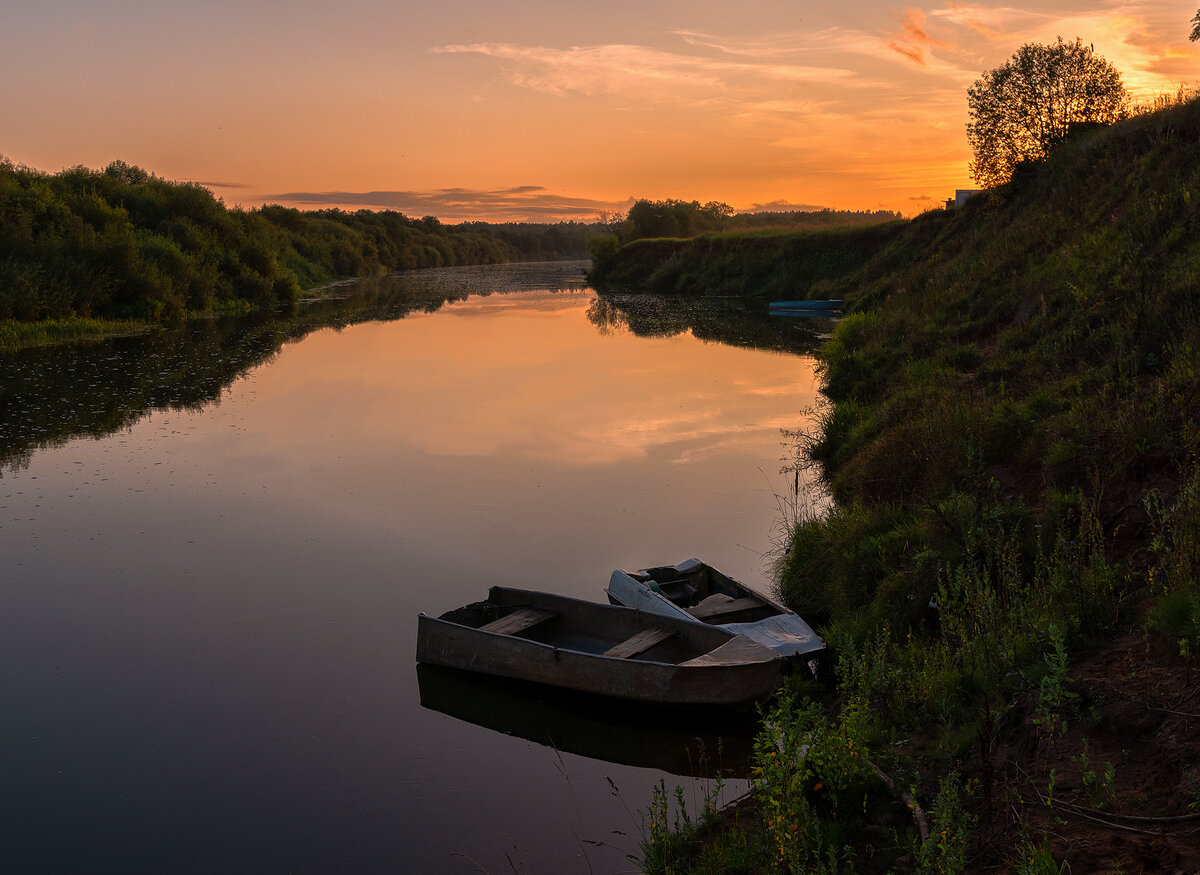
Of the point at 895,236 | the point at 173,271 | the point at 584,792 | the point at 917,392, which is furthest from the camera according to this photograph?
the point at 895,236

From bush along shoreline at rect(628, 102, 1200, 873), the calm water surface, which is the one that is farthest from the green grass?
bush along shoreline at rect(628, 102, 1200, 873)

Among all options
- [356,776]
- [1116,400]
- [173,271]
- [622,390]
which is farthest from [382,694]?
[173,271]

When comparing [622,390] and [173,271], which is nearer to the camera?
[622,390]

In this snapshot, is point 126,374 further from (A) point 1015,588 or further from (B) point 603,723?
(A) point 1015,588

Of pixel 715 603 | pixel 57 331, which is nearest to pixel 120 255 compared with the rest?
pixel 57 331

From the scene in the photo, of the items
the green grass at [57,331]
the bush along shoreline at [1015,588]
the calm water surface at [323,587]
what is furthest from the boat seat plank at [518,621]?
the green grass at [57,331]

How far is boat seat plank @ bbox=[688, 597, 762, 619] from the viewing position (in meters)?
8.36

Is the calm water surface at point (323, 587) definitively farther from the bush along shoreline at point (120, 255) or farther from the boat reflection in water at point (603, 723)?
the bush along shoreline at point (120, 255)

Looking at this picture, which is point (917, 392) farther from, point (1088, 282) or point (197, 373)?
point (197, 373)

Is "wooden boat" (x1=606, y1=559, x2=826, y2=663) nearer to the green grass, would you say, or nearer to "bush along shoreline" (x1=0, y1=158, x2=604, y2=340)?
the green grass

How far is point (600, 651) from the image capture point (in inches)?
327

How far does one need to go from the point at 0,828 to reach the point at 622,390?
17253 mm

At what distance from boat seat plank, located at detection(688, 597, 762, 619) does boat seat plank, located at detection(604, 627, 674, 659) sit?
48 centimetres

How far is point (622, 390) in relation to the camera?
22281 millimetres
